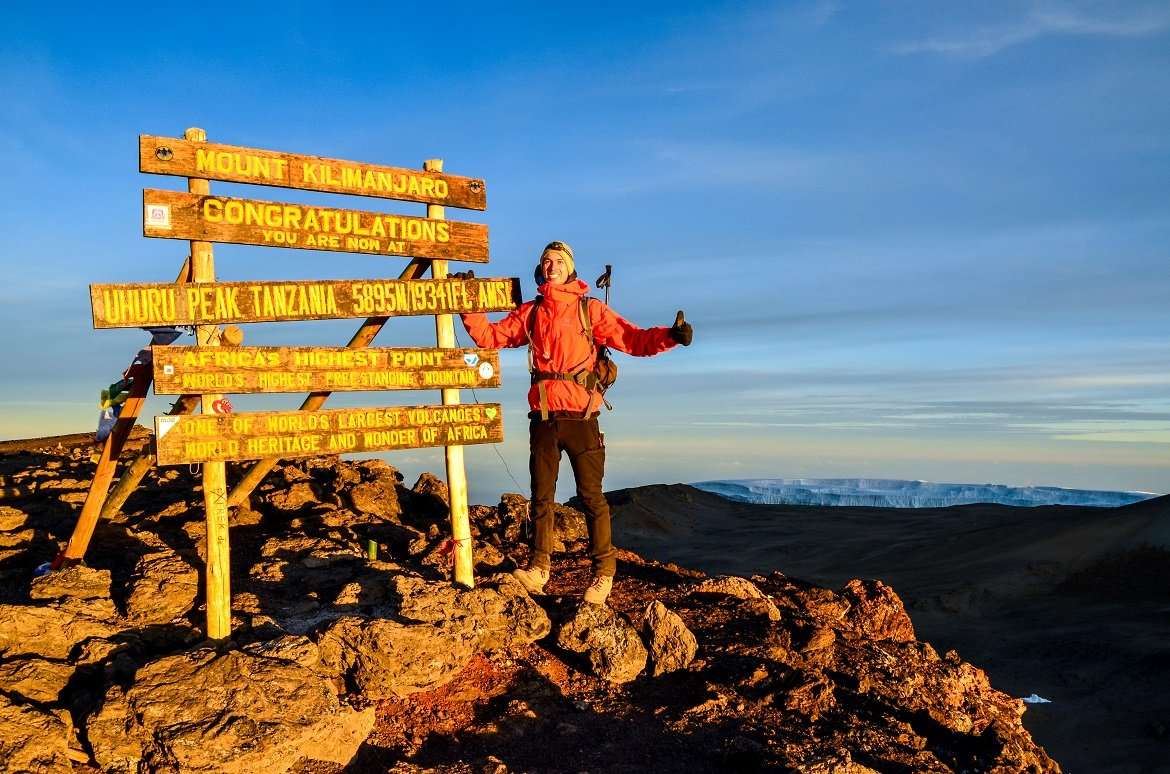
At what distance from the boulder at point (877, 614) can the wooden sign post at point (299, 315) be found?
381 cm

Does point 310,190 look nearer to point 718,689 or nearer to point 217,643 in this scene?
point 217,643

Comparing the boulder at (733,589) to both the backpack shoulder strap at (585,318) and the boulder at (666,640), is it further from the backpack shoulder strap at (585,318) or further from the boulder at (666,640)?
the backpack shoulder strap at (585,318)

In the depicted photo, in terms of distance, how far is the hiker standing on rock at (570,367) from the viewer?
6.94 metres

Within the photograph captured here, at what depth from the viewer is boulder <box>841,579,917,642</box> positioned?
8047 mm

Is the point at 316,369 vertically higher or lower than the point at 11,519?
higher

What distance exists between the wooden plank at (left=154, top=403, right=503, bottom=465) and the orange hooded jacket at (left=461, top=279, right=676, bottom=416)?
0.62 m

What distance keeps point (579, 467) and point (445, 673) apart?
6.71ft

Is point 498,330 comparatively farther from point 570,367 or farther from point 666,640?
point 666,640

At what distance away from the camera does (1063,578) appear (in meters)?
11.9

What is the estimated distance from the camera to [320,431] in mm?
6449

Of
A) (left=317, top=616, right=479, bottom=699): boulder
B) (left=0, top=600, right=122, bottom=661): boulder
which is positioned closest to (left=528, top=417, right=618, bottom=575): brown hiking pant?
(left=317, top=616, right=479, bottom=699): boulder

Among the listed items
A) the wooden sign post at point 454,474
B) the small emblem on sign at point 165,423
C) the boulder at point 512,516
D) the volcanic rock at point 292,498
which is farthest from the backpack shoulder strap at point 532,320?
the volcanic rock at point 292,498

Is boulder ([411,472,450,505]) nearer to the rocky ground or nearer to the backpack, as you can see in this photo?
→ the rocky ground

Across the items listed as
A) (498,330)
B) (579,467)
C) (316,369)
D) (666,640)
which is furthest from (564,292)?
(666,640)
